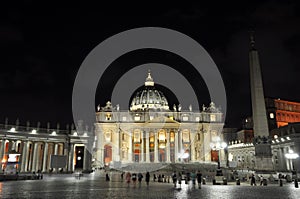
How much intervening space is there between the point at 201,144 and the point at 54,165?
5664 cm

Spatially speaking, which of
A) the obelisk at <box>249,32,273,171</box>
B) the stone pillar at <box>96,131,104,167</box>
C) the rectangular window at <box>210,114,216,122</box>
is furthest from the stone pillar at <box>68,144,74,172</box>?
the rectangular window at <box>210,114,216,122</box>

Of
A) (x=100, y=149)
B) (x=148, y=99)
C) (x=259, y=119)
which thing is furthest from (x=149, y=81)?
(x=259, y=119)

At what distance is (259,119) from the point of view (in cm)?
2848

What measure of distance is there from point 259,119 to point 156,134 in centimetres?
5375

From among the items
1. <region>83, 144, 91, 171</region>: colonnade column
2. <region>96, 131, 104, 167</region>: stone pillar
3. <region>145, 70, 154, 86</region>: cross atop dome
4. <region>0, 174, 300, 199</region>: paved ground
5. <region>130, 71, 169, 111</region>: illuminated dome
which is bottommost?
<region>0, 174, 300, 199</region>: paved ground

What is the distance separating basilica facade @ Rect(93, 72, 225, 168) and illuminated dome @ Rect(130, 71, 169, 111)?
13312 mm

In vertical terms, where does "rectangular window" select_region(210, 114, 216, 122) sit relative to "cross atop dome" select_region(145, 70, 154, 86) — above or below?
below

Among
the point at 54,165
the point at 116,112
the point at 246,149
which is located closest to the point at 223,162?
the point at 246,149

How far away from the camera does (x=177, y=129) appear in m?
79.7

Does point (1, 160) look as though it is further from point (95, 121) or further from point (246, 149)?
point (246, 149)

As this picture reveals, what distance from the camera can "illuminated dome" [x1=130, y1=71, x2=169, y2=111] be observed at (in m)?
101

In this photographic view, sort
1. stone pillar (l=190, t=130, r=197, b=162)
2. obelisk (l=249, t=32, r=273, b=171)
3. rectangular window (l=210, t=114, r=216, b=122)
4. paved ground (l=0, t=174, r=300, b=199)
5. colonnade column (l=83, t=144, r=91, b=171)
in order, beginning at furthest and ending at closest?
rectangular window (l=210, t=114, r=216, b=122)
stone pillar (l=190, t=130, r=197, b=162)
colonnade column (l=83, t=144, r=91, b=171)
obelisk (l=249, t=32, r=273, b=171)
paved ground (l=0, t=174, r=300, b=199)

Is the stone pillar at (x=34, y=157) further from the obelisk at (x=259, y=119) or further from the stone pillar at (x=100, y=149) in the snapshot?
the obelisk at (x=259, y=119)

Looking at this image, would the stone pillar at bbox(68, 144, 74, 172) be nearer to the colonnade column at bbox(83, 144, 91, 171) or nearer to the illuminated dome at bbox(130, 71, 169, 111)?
the colonnade column at bbox(83, 144, 91, 171)
